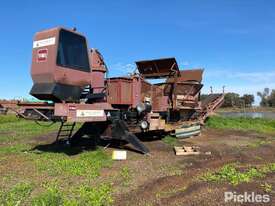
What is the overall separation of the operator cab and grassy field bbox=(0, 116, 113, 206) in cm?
153

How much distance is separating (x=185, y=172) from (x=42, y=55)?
4.09m

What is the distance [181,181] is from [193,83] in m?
8.33

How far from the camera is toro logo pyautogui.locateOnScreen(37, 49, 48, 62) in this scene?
8203 mm

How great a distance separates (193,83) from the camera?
14453 millimetres

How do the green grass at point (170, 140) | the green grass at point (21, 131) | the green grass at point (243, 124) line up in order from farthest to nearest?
the green grass at point (243, 124)
the green grass at point (21, 131)
the green grass at point (170, 140)

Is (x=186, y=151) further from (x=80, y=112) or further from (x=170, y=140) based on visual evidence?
(x=80, y=112)

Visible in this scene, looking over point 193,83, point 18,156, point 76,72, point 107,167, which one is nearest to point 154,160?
point 107,167

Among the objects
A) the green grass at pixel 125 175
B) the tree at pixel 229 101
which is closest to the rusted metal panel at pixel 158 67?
the green grass at pixel 125 175

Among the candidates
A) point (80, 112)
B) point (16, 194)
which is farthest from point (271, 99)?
point (16, 194)

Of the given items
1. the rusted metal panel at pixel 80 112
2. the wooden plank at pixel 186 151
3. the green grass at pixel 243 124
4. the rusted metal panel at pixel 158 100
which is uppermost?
the rusted metal panel at pixel 158 100

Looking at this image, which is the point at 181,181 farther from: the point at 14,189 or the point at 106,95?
the point at 106,95

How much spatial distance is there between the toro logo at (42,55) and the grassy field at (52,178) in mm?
2351

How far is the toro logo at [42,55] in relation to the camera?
8203mm

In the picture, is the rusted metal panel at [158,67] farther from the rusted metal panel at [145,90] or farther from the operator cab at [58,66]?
the operator cab at [58,66]
